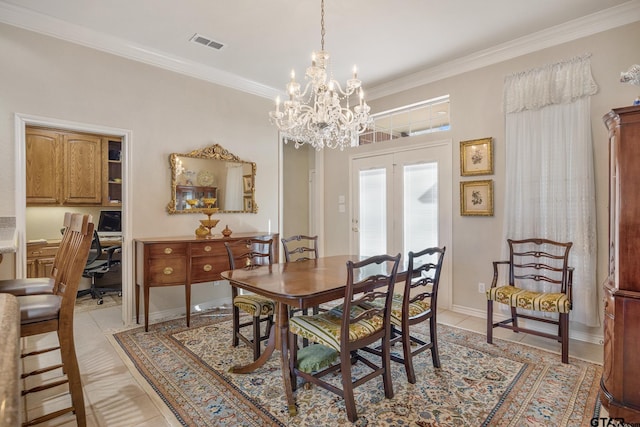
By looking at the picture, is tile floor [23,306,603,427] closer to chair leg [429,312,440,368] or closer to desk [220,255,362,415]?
desk [220,255,362,415]

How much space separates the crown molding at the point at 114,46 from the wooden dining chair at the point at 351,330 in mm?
3119

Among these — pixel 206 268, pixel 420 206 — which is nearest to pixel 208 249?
pixel 206 268

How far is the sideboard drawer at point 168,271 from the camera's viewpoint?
3.29 m

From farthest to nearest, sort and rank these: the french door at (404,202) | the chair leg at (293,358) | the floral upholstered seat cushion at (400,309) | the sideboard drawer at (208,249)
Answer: the french door at (404,202) → the sideboard drawer at (208,249) → the floral upholstered seat cushion at (400,309) → the chair leg at (293,358)

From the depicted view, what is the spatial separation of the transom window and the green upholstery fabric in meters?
2.89

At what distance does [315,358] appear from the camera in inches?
92.7

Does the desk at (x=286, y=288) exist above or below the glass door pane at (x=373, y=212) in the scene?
below

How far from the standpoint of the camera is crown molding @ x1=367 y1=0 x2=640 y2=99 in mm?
2842

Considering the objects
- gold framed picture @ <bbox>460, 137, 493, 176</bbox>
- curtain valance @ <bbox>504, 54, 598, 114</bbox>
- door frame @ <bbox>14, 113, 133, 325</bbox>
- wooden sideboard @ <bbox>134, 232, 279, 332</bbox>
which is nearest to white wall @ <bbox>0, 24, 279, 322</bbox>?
door frame @ <bbox>14, 113, 133, 325</bbox>

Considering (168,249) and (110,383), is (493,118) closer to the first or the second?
(168,249)

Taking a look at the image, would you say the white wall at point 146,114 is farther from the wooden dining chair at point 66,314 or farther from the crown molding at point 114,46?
the wooden dining chair at point 66,314

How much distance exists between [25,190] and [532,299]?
14.4ft

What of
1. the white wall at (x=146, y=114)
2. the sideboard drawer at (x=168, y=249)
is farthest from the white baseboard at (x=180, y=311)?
the sideboard drawer at (x=168, y=249)

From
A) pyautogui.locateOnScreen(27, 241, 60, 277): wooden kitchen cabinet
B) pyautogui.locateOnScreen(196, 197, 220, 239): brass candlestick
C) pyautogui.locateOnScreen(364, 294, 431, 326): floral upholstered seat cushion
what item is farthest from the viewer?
pyautogui.locateOnScreen(27, 241, 60, 277): wooden kitchen cabinet
